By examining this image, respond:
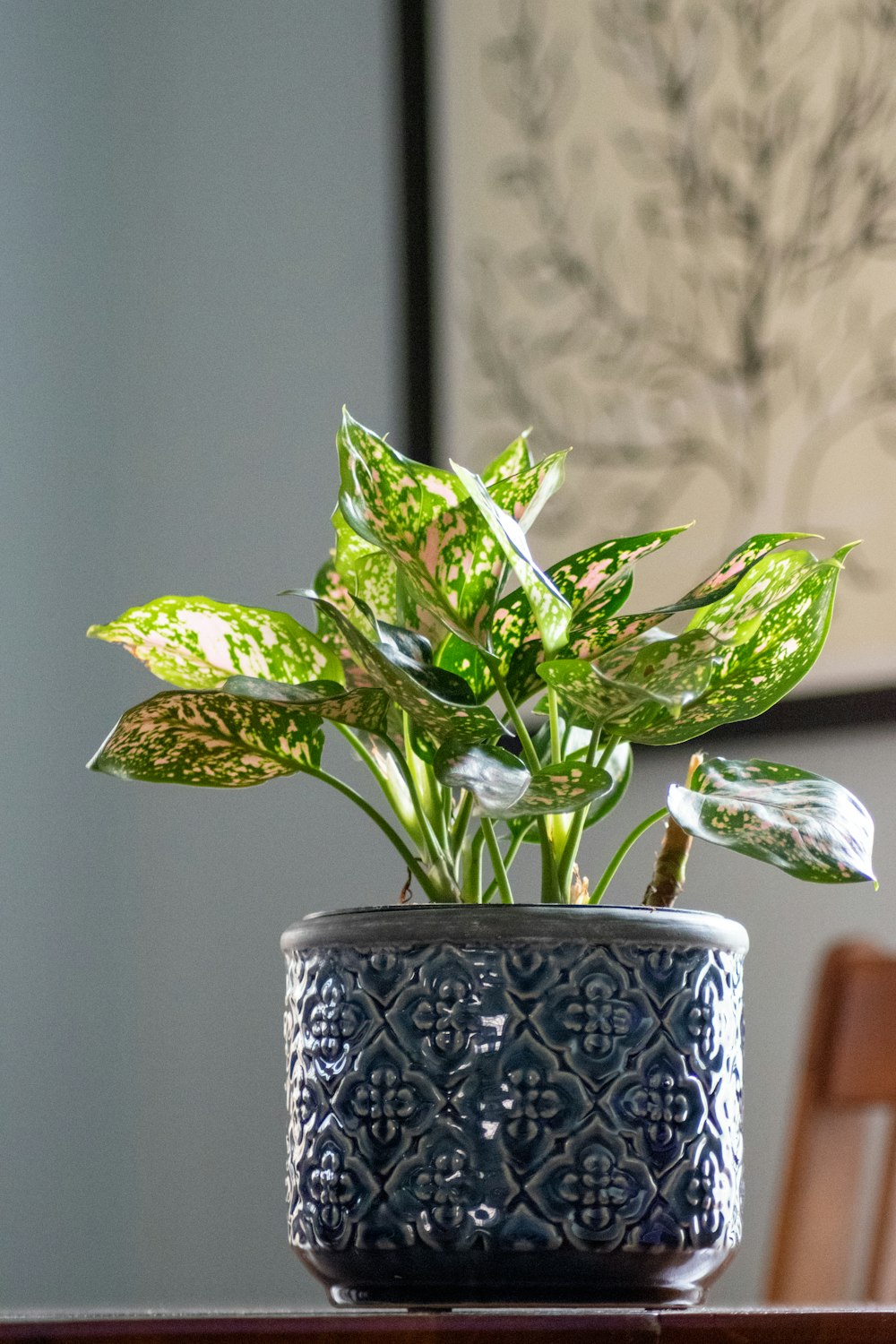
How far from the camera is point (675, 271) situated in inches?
56.4

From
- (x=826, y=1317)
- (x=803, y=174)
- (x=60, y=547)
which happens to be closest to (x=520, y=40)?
(x=803, y=174)

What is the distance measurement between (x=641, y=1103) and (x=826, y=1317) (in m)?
0.09

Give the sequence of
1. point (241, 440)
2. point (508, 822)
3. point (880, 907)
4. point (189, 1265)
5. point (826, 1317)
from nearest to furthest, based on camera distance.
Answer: point (826, 1317)
point (508, 822)
point (880, 907)
point (189, 1265)
point (241, 440)

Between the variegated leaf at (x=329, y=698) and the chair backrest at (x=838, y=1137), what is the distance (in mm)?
757

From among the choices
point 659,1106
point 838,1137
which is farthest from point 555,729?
point 838,1137

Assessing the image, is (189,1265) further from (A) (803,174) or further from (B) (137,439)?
(A) (803,174)

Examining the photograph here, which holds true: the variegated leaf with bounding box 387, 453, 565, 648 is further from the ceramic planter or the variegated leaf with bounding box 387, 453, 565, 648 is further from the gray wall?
the gray wall

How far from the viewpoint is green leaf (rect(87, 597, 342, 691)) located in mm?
528

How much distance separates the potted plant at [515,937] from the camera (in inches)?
17.3

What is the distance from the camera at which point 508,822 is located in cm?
54

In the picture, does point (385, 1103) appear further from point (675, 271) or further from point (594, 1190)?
point (675, 271)

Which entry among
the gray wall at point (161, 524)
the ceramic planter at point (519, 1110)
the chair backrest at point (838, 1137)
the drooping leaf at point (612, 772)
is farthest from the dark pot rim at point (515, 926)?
the gray wall at point (161, 524)

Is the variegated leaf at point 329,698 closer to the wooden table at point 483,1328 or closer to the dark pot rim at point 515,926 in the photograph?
the dark pot rim at point 515,926

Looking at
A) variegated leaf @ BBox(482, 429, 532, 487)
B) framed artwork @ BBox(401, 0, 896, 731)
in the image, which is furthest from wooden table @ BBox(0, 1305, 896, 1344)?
framed artwork @ BBox(401, 0, 896, 731)
